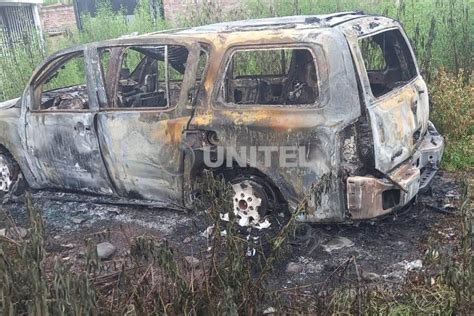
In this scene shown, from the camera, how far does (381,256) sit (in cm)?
397

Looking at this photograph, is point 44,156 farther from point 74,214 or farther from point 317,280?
point 317,280

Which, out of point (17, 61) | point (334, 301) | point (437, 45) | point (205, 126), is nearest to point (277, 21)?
point (205, 126)

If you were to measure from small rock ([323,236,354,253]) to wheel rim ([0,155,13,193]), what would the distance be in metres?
3.49

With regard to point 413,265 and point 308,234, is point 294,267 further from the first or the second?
point 413,265

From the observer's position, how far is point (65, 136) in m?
4.87

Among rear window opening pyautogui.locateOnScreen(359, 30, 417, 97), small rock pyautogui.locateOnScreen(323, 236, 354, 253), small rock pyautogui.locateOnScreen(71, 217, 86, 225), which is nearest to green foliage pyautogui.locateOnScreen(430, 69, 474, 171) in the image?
rear window opening pyautogui.locateOnScreen(359, 30, 417, 97)

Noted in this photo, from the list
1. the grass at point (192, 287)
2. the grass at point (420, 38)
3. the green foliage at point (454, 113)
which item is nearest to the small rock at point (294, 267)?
the grass at point (192, 287)

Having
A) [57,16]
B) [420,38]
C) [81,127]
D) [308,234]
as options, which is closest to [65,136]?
[81,127]

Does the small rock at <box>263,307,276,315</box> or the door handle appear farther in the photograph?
the door handle

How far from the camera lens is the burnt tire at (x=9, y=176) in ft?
18.2

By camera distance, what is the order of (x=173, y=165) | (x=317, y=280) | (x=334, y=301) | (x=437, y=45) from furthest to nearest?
(x=437, y=45) < (x=173, y=165) < (x=317, y=280) < (x=334, y=301)

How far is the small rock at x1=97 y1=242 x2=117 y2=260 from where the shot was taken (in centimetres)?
420

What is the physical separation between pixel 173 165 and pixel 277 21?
1.55 m

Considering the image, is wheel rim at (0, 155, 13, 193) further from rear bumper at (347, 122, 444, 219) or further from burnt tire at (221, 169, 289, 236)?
rear bumper at (347, 122, 444, 219)
